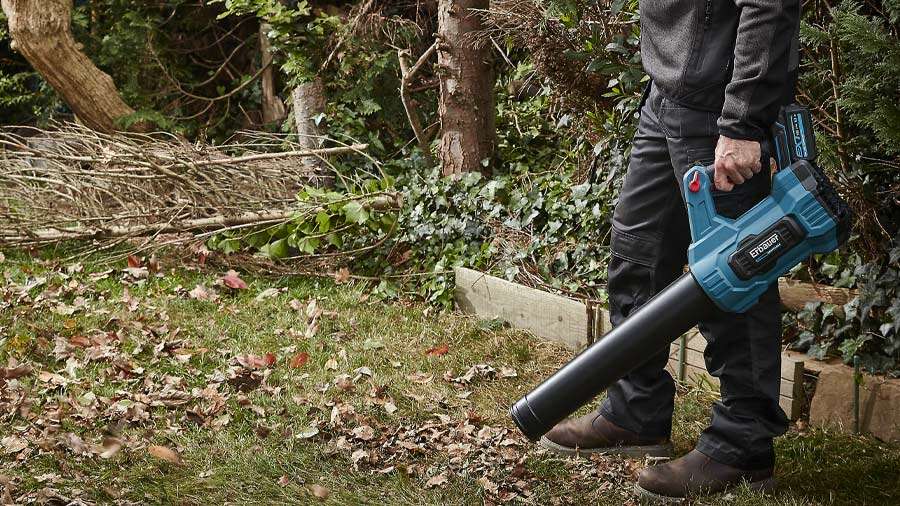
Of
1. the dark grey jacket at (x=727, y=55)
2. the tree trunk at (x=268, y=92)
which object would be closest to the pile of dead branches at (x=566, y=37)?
the dark grey jacket at (x=727, y=55)

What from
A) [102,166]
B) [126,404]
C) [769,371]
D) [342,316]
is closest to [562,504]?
[769,371]

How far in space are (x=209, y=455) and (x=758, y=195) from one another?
2.07 meters

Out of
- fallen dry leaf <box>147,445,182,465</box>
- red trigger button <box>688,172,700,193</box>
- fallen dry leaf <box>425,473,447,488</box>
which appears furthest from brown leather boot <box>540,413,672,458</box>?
fallen dry leaf <box>147,445,182,465</box>

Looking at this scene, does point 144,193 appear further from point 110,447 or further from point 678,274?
point 678,274

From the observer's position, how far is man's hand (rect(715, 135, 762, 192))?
2.67m

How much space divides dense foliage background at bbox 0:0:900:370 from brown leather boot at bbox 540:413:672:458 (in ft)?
3.04

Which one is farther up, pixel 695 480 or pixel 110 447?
pixel 110 447

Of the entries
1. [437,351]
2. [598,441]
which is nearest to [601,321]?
[437,351]

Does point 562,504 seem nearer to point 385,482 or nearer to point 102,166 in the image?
point 385,482

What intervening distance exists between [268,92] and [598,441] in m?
6.69

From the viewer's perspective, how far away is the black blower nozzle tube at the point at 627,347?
109 inches

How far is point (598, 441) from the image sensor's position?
3.37 meters

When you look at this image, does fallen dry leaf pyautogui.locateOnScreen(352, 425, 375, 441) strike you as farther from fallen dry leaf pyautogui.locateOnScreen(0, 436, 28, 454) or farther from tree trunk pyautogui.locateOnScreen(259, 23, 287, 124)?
tree trunk pyautogui.locateOnScreen(259, 23, 287, 124)

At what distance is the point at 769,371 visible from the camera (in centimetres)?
294
